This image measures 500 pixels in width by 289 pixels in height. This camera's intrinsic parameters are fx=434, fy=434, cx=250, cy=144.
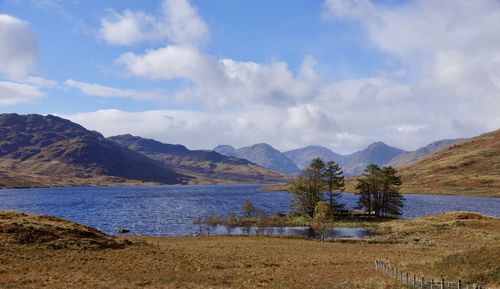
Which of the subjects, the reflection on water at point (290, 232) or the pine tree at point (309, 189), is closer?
the reflection on water at point (290, 232)

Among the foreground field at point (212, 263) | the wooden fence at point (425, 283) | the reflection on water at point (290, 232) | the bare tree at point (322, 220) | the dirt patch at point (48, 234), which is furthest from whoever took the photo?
the reflection on water at point (290, 232)

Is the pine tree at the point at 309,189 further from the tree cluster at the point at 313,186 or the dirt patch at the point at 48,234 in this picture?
the dirt patch at the point at 48,234

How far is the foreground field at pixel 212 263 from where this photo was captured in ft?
132

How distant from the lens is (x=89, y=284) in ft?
123

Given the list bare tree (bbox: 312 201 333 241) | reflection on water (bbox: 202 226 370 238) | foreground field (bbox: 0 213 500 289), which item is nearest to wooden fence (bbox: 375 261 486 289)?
foreground field (bbox: 0 213 500 289)

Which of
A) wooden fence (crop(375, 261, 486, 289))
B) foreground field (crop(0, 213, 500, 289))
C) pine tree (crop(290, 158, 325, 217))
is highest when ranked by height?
pine tree (crop(290, 158, 325, 217))

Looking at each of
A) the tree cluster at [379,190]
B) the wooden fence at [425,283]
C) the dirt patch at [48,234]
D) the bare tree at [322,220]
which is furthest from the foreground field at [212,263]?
the tree cluster at [379,190]

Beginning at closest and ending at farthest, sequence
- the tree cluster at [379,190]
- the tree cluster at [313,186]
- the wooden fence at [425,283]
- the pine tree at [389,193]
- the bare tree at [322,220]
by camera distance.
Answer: the wooden fence at [425,283] < the bare tree at [322,220] < the tree cluster at [313,186] < the tree cluster at [379,190] < the pine tree at [389,193]

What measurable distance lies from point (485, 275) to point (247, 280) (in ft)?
73.2

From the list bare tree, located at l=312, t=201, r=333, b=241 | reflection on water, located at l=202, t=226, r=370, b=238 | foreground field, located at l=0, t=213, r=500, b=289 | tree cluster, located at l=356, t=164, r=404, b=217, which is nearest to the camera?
foreground field, located at l=0, t=213, r=500, b=289

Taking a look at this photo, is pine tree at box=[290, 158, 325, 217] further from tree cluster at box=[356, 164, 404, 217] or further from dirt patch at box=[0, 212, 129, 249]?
dirt patch at box=[0, 212, 129, 249]

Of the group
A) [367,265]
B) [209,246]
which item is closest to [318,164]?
[209,246]

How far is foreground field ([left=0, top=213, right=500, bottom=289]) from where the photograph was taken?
132 feet

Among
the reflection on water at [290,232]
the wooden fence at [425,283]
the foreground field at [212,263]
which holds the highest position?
the wooden fence at [425,283]
